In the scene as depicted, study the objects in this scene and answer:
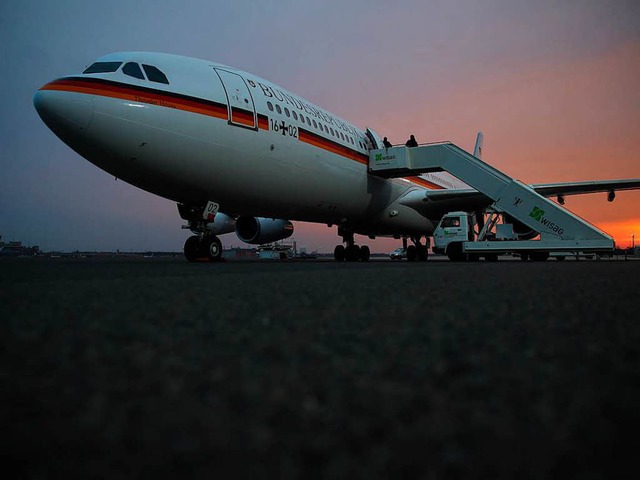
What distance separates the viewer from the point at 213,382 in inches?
27.0

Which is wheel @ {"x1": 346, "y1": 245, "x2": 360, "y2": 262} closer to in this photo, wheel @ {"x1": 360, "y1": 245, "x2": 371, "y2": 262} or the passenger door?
wheel @ {"x1": 360, "y1": 245, "x2": 371, "y2": 262}

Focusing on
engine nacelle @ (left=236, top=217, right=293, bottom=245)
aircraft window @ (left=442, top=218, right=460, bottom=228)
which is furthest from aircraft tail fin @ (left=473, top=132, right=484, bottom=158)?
engine nacelle @ (left=236, top=217, right=293, bottom=245)

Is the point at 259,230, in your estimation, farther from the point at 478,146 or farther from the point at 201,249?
the point at 478,146

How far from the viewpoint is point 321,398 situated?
62cm

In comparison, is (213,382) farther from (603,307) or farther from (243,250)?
(243,250)

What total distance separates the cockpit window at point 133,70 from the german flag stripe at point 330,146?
10.8 ft

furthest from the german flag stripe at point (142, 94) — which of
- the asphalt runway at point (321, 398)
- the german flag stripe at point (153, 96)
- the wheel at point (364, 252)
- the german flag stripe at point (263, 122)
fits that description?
the wheel at point (364, 252)

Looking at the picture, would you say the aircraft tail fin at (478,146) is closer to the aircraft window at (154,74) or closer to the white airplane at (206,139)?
the white airplane at (206,139)

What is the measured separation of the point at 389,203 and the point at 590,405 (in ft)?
42.2

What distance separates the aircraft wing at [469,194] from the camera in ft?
39.9

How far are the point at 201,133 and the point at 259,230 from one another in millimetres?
6030

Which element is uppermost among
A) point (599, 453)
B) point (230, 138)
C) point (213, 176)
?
point (230, 138)

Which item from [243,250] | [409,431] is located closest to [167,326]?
[409,431]

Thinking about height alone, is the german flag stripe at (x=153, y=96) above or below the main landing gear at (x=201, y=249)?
above
